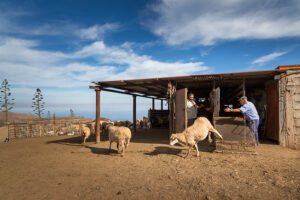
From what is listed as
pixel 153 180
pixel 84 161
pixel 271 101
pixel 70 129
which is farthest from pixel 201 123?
pixel 70 129

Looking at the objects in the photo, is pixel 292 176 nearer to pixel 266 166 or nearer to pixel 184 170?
pixel 266 166

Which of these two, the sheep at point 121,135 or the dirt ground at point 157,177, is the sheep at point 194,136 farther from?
the sheep at point 121,135

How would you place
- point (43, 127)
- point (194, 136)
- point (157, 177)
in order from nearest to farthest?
point (157, 177)
point (194, 136)
point (43, 127)

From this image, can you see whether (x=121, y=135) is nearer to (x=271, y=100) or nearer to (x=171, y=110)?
(x=171, y=110)

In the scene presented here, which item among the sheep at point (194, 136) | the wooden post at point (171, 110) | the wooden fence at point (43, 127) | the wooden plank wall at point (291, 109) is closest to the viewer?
the sheep at point (194, 136)

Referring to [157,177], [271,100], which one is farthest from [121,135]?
[271,100]

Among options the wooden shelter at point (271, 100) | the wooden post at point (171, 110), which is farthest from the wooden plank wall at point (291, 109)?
the wooden post at point (171, 110)

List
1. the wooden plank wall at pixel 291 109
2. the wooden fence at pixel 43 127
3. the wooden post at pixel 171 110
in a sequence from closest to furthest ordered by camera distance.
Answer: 1. the wooden plank wall at pixel 291 109
2. the wooden post at pixel 171 110
3. the wooden fence at pixel 43 127

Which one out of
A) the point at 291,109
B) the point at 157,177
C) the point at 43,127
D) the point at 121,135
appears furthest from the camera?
the point at 43,127

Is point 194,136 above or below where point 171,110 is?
below

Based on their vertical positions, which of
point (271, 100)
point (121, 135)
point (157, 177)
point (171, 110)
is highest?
point (271, 100)

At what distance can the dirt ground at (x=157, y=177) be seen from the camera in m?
3.75

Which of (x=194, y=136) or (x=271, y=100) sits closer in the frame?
(x=194, y=136)

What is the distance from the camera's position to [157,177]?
4.67 metres
